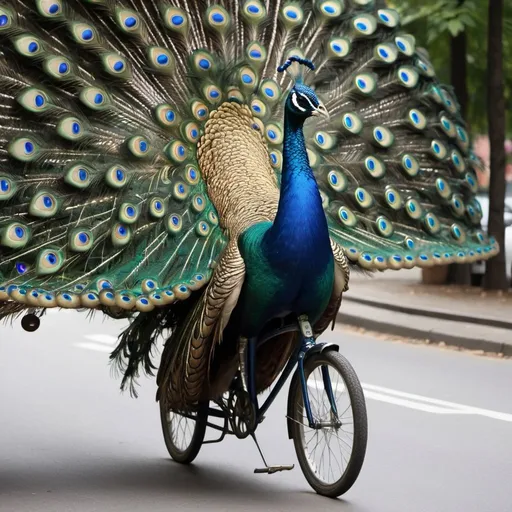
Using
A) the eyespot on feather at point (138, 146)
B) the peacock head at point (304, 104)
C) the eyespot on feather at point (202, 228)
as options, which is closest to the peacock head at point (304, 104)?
the peacock head at point (304, 104)

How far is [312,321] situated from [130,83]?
1.58 meters

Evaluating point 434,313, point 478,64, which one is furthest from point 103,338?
point 478,64

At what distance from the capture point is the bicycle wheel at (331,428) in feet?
19.1

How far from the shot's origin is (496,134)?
1547 cm

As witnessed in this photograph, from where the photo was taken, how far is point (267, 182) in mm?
6582

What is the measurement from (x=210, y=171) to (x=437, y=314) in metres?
7.63

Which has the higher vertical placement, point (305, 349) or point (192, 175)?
point (192, 175)

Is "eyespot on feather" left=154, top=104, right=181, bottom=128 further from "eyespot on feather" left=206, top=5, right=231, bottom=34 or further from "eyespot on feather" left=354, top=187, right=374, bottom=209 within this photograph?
"eyespot on feather" left=354, top=187, right=374, bottom=209

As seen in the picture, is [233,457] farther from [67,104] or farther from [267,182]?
[67,104]

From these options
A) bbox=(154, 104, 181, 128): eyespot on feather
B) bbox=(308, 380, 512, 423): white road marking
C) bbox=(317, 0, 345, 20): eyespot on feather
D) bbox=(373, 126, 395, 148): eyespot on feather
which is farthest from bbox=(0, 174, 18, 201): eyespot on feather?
bbox=(308, 380, 512, 423): white road marking

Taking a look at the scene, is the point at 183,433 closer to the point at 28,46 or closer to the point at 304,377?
the point at 304,377

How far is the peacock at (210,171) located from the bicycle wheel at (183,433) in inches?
13.4

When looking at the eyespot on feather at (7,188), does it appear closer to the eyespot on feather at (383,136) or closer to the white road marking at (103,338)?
the eyespot on feather at (383,136)

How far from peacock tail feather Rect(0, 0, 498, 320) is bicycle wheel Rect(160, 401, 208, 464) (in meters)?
1.00
